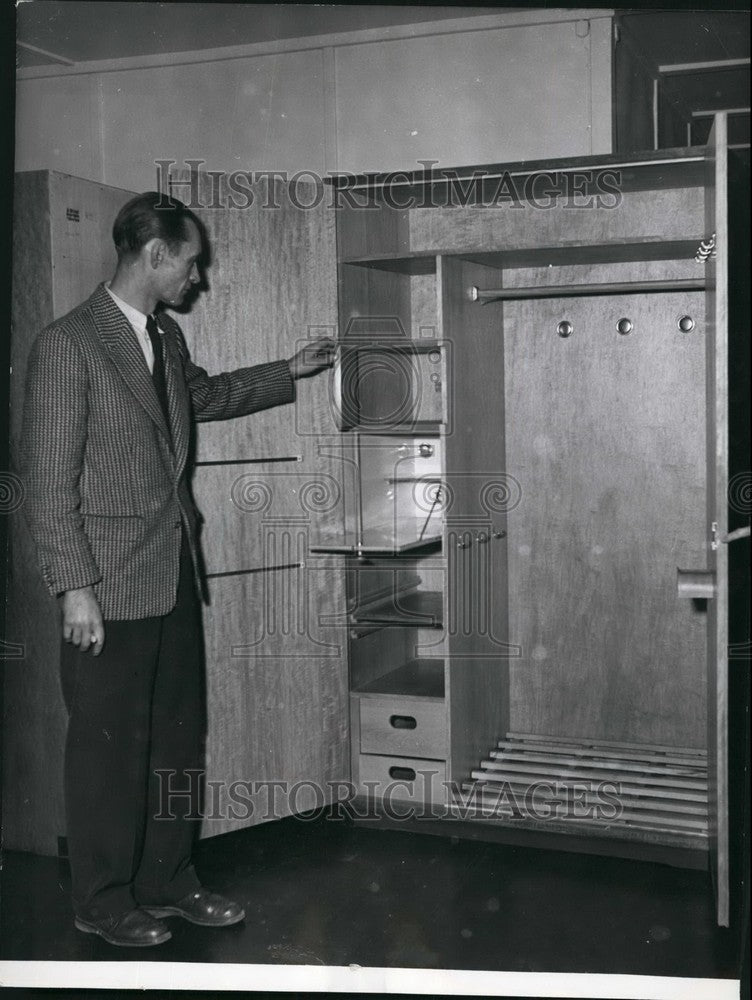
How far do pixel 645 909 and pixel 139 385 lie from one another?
2028 millimetres

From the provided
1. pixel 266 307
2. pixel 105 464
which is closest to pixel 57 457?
pixel 105 464

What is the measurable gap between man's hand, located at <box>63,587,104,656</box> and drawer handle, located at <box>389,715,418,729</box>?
4.15 ft

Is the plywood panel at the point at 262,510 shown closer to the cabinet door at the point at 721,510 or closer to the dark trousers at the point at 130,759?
the dark trousers at the point at 130,759

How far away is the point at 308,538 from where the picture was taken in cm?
370

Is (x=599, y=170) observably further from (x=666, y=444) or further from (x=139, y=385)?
(x=139, y=385)

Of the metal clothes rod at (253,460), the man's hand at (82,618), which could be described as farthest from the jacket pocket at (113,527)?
the metal clothes rod at (253,460)

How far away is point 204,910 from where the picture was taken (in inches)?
121

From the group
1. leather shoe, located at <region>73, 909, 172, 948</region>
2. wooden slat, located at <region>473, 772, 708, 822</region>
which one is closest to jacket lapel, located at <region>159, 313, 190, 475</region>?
leather shoe, located at <region>73, 909, 172, 948</region>

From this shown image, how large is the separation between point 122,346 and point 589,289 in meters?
1.64

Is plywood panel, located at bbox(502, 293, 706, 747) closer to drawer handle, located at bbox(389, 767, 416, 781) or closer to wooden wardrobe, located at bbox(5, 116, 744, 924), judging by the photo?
wooden wardrobe, located at bbox(5, 116, 744, 924)

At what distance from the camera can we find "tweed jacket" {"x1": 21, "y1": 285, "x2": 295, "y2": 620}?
2.80 meters

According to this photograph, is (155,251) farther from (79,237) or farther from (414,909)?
(414,909)

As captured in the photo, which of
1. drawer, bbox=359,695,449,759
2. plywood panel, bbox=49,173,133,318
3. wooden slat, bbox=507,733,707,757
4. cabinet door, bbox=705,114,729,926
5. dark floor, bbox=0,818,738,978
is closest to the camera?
cabinet door, bbox=705,114,729,926

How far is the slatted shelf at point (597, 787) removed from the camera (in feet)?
11.6
